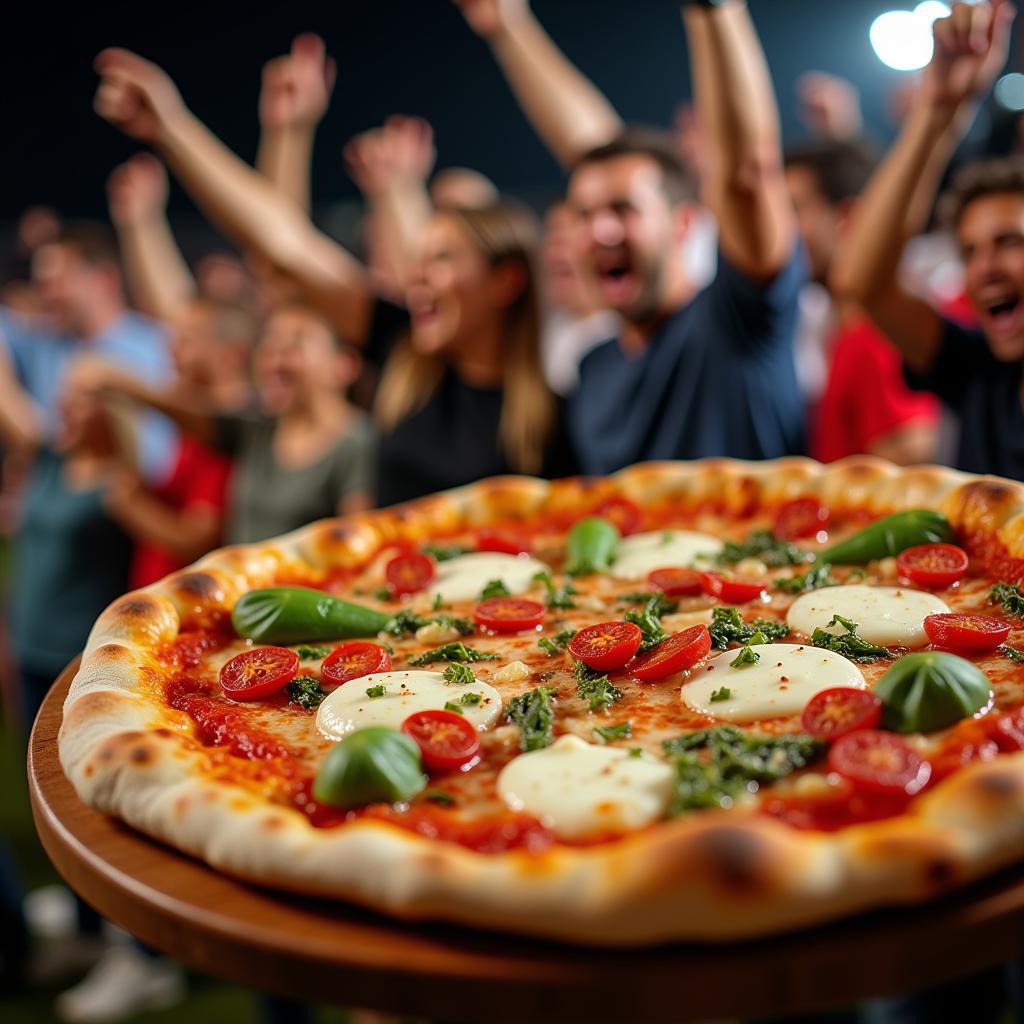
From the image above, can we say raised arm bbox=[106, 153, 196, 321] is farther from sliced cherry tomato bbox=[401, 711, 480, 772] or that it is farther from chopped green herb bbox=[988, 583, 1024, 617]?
chopped green herb bbox=[988, 583, 1024, 617]

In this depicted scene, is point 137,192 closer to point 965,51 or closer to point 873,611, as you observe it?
point 965,51

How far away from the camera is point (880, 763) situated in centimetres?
147

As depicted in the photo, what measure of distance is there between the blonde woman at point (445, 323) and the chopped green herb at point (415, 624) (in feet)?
4.63

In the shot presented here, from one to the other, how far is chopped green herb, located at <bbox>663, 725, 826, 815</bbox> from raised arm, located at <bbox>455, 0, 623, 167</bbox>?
3.11 meters

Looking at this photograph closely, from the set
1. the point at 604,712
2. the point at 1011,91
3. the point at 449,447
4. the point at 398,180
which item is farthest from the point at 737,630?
the point at 398,180

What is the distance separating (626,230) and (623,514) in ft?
3.28

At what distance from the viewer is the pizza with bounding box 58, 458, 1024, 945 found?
1220 millimetres

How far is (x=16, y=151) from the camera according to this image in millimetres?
15859

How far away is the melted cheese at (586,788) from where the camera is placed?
1.44 meters

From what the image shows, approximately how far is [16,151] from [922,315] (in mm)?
16387

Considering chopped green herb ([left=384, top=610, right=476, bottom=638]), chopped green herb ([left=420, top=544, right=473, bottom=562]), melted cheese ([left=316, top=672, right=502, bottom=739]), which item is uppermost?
melted cheese ([left=316, top=672, right=502, bottom=739])

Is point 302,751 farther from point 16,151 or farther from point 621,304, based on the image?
point 16,151

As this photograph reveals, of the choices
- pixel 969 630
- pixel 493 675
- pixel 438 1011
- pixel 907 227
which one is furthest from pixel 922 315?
pixel 438 1011

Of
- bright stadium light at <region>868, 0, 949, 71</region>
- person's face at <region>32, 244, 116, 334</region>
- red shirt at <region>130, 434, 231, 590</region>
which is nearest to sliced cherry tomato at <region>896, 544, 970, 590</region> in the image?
bright stadium light at <region>868, 0, 949, 71</region>
